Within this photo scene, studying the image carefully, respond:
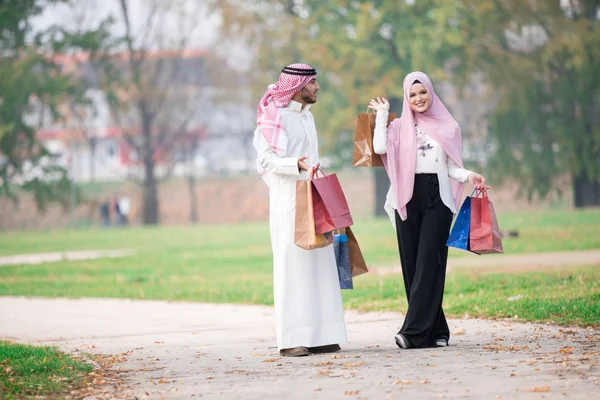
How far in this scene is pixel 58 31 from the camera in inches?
1873

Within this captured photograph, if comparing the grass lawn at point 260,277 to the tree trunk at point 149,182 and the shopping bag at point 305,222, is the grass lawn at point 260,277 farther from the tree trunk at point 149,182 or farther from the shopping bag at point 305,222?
the tree trunk at point 149,182

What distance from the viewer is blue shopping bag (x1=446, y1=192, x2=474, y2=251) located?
866cm

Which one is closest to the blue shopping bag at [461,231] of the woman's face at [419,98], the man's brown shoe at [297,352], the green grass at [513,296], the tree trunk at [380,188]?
the woman's face at [419,98]

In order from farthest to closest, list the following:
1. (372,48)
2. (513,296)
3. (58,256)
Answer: (372,48), (58,256), (513,296)

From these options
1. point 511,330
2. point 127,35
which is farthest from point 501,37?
point 511,330

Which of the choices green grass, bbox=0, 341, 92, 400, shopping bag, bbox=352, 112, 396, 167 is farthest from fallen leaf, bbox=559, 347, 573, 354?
green grass, bbox=0, 341, 92, 400

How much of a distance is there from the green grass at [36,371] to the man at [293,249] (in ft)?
4.84

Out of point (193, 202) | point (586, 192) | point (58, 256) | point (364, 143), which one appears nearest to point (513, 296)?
point (364, 143)

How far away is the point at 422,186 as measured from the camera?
28.7ft

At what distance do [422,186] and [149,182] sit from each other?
48.8 meters

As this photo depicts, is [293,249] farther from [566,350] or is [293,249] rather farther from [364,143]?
[566,350]

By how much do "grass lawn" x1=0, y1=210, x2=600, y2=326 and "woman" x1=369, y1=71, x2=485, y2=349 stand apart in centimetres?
164

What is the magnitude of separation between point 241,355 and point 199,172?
70.0 meters

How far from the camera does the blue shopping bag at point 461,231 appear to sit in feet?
28.4
